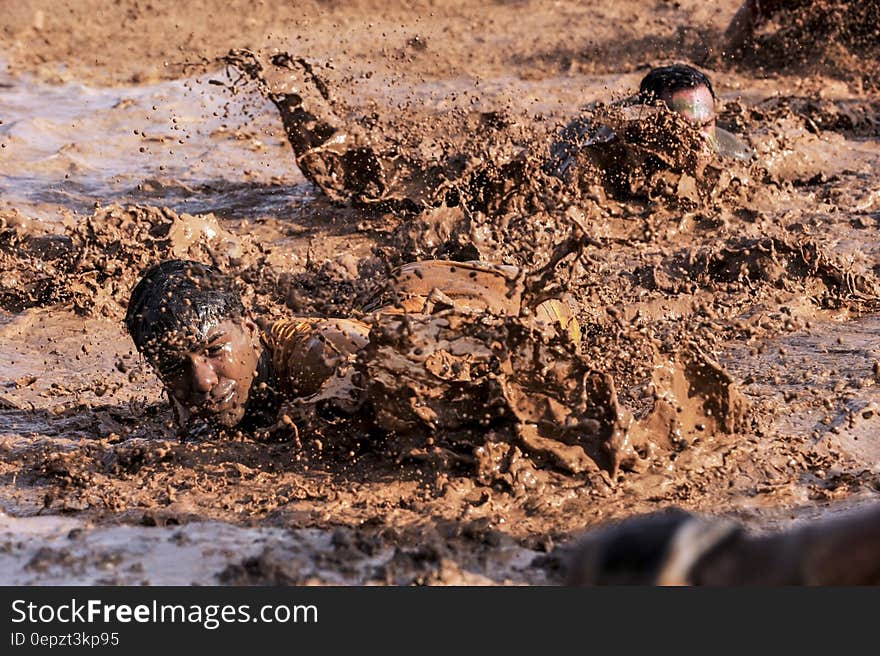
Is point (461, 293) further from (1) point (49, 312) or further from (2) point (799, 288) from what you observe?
(1) point (49, 312)

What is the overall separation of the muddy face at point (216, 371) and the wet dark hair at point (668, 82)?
146 inches

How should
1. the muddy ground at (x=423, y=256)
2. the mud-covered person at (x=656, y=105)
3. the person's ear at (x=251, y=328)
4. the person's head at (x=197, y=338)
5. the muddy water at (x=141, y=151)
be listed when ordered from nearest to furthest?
1. the muddy ground at (x=423, y=256)
2. the person's head at (x=197, y=338)
3. the person's ear at (x=251, y=328)
4. the mud-covered person at (x=656, y=105)
5. the muddy water at (x=141, y=151)

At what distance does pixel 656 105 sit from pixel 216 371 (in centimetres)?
382

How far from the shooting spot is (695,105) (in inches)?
291

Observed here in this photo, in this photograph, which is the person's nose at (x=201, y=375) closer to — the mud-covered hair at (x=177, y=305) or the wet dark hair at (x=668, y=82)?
the mud-covered hair at (x=177, y=305)

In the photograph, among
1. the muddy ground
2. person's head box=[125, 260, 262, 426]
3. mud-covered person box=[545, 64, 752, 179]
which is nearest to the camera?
the muddy ground

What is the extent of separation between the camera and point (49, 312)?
6.65m

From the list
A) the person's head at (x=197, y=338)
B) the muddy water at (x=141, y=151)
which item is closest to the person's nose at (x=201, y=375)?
the person's head at (x=197, y=338)

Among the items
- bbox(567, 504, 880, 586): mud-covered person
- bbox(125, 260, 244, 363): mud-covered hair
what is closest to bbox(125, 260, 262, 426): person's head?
bbox(125, 260, 244, 363): mud-covered hair

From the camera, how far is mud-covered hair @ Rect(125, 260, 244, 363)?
13.9ft

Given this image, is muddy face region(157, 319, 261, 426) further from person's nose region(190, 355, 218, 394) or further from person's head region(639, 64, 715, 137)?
person's head region(639, 64, 715, 137)

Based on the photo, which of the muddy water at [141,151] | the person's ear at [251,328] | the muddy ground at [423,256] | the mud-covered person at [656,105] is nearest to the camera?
the muddy ground at [423,256]

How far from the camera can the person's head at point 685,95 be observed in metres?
7.35

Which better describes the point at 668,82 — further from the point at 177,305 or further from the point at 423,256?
the point at 177,305
